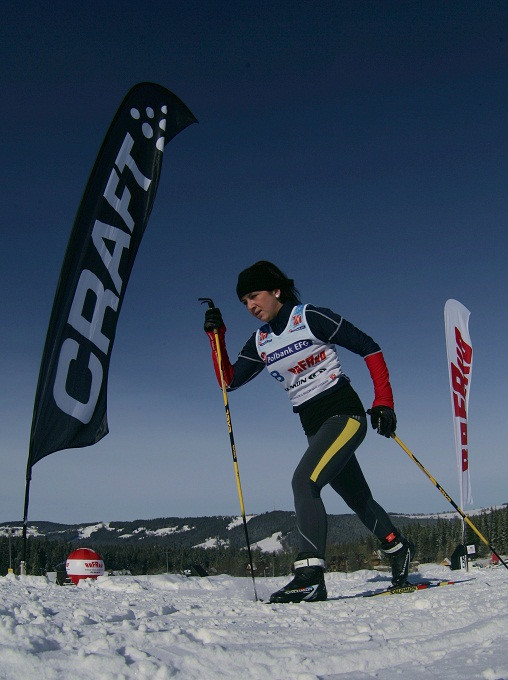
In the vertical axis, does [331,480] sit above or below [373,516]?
above

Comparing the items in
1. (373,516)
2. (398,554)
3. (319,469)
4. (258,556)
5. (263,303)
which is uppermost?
(263,303)

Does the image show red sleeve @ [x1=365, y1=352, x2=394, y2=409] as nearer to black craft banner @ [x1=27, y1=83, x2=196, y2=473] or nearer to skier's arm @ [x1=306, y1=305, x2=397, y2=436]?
skier's arm @ [x1=306, y1=305, x2=397, y2=436]

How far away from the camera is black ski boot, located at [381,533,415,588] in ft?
12.9

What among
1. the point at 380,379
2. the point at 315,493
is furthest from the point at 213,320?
the point at 315,493

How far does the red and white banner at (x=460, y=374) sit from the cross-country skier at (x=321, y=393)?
5508mm

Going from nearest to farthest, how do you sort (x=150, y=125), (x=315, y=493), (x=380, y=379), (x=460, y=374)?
1. (x=315, y=493)
2. (x=380, y=379)
3. (x=150, y=125)
4. (x=460, y=374)

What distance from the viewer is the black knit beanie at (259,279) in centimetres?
406

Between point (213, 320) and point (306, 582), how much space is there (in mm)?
2299

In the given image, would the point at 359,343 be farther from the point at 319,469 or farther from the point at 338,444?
the point at 319,469

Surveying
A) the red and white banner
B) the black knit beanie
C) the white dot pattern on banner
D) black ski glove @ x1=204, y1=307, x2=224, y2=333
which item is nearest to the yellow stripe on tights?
the black knit beanie

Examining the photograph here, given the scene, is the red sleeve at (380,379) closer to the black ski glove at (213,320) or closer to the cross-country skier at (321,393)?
the cross-country skier at (321,393)

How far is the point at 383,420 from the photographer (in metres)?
3.73

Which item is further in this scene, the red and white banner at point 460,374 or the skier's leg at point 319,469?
the red and white banner at point 460,374

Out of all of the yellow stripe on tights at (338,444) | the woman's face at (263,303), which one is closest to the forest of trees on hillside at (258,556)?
the yellow stripe on tights at (338,444)
